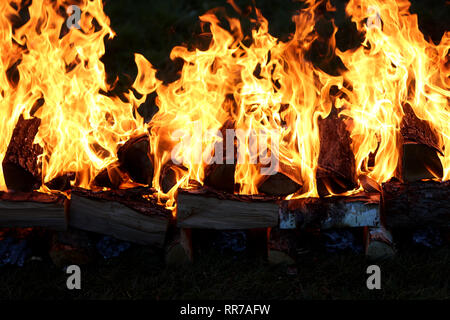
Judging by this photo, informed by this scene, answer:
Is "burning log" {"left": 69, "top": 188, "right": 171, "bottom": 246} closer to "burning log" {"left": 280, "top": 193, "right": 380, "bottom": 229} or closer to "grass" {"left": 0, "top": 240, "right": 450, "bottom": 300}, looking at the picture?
"grass" {"left": 0, "top": 240, "right": 450, "bottom": 300}

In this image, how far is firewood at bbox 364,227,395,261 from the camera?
368cm

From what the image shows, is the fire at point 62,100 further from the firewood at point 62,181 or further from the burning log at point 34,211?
the burning log at point 34,211

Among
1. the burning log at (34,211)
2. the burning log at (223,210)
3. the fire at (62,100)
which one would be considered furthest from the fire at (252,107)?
the burning log at (34,211)

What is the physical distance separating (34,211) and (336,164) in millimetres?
2057

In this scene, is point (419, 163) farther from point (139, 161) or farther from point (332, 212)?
point (139, 161)

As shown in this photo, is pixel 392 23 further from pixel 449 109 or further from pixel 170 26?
pixel 170 26

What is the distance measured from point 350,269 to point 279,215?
563 millimetres

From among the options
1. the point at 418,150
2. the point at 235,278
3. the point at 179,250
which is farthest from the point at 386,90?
the point at 179,250

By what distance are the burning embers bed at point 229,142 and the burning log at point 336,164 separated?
1 centimetres

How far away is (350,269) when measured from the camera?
364 centimetres

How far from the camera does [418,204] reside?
381 cm

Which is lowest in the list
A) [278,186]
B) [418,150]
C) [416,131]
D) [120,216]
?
[120,216]
